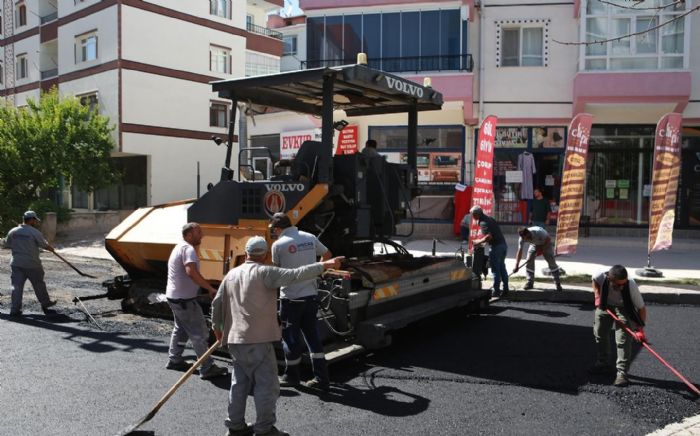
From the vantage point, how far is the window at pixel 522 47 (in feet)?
59.9

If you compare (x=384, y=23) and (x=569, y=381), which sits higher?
(x=384, y=23)

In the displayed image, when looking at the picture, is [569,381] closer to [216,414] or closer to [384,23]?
[216,414]

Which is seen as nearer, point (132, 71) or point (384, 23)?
point (384, 23)

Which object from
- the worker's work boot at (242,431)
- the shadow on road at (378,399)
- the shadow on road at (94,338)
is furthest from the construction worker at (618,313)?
the shadow on road at (94,338)

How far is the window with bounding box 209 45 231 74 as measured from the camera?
28.5m

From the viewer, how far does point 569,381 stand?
606 cm

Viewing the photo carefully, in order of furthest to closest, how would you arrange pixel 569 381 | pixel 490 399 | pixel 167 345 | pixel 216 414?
pixel 167 345 < pixel 569 381 < pixel 490 399 < pixel 216 414

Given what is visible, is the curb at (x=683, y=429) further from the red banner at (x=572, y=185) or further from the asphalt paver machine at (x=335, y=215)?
the red banner at (x=572, y=185)

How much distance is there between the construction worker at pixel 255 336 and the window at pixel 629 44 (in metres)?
15.0

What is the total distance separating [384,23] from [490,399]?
1487cm

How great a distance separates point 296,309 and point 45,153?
56.7ft

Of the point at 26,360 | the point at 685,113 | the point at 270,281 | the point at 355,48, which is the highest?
the point at 355,48

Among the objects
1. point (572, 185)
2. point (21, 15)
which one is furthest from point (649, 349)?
point (21, 15)

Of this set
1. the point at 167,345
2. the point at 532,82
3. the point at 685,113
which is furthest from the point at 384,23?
the point at 167,345
